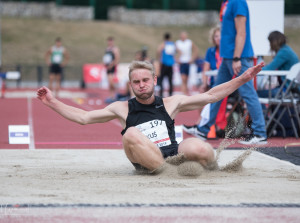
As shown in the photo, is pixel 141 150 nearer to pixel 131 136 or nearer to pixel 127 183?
pixel 131 136

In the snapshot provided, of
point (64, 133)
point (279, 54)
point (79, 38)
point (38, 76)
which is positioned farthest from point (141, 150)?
point (79, 38)

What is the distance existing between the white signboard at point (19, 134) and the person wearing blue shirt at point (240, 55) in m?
2.96

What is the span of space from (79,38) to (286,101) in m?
36.3

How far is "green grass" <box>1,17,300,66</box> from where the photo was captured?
134 ft

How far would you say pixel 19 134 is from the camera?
28.2 feet

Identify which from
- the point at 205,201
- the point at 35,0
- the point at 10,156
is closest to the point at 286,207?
the point at 205,201

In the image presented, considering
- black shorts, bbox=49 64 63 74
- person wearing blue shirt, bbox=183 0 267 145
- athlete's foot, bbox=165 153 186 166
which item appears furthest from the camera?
black shorts, bbox=49 64 63 74

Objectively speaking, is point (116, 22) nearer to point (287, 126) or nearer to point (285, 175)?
point (287, 126)

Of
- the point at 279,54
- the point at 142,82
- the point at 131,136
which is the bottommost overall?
the point at 131,136

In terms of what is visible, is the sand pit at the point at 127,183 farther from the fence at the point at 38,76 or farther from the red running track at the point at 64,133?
the fence at the point at 38,76

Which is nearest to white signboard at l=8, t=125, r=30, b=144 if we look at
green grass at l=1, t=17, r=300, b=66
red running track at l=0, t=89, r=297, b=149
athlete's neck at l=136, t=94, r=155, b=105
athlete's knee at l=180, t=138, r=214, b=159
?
red running track at l=0, t=89, r=297, b=149

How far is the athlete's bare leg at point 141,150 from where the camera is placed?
550 cm

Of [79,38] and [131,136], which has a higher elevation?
[79,38]

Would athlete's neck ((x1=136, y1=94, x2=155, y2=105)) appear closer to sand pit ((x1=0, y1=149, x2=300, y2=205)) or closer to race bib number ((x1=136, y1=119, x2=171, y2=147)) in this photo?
race bib number ((x1=136, y1=119, x2=171, y2=147))
